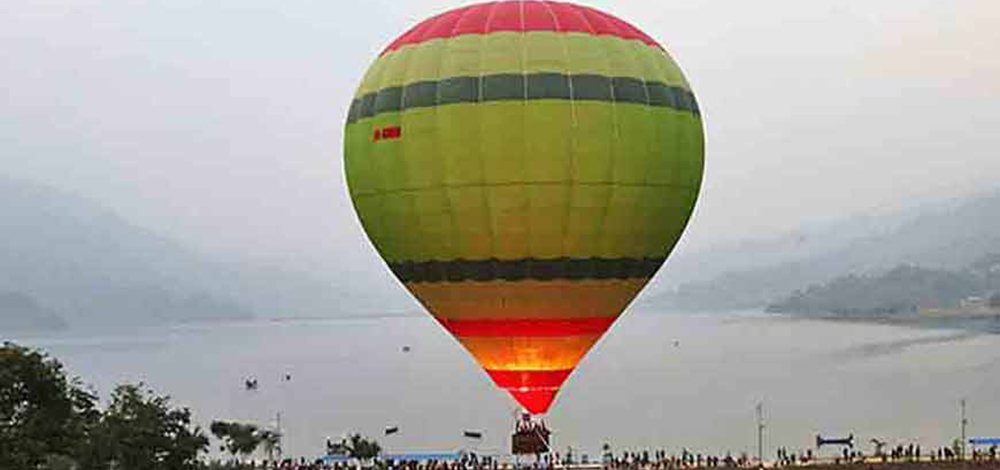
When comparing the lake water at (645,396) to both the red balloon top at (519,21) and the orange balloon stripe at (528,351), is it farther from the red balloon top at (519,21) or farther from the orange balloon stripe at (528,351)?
the red balloon top at (519,21)

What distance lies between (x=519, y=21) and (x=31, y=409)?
44.4 ft

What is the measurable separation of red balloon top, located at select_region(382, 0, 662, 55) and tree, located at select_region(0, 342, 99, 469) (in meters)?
10.3

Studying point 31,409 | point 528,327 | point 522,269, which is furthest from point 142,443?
point 522,269

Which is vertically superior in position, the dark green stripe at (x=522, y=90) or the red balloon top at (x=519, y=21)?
the red balloon top at (x=519, y=21)

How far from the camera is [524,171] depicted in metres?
22.8

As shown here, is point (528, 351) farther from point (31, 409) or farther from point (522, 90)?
point (31, 409)

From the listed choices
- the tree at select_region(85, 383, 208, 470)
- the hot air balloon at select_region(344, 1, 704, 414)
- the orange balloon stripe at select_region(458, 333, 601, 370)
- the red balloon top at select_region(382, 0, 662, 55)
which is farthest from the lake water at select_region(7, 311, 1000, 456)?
the red balloon top at select_region(382, 0, 662, 55)

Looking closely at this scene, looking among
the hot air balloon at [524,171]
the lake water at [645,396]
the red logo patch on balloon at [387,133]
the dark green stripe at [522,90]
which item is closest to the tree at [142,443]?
the hot air balloon at [524,171]

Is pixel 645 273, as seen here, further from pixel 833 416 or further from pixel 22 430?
pixel 833 416

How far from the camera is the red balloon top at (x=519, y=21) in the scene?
23.7 metres

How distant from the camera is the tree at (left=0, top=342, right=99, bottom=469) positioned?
24.3 m

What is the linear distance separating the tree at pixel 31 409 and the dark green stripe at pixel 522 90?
9.31 metres

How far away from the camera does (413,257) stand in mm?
24453

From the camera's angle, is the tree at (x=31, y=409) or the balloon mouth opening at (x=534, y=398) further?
the balloon mouth opening at (x=534, y=398)
